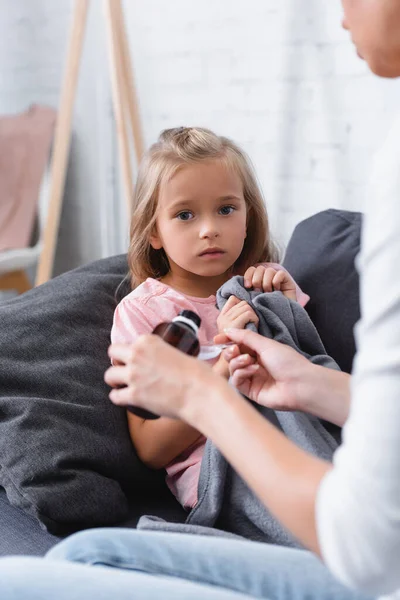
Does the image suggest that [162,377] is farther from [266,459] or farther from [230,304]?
[230,304]

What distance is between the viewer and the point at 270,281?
1438 mm

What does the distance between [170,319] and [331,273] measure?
366mm

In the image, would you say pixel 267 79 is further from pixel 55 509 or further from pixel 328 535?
pixel 328 535

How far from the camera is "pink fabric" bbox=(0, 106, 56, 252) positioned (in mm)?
3258

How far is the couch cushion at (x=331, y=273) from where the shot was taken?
1.51 metres

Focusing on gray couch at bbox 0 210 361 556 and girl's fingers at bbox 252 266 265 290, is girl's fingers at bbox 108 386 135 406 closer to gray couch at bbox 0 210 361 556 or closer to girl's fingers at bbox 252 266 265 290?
gray couch at bbox 0 210 361 556

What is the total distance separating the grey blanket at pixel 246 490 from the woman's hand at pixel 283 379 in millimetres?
168

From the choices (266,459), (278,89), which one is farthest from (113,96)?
(266,459)

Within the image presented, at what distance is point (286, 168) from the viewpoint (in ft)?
8.07

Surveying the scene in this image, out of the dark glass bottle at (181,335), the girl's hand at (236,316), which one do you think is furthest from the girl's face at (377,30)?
the girl's hand at (236,316)

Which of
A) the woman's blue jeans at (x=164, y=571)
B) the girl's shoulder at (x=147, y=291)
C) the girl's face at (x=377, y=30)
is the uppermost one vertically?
A: the girl's face at (x=377, y=30)

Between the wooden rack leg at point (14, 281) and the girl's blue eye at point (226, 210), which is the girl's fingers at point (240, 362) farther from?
the wooden rack leg at point (14, 281)

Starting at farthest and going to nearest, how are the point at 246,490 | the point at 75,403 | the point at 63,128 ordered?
the point at 63,128 < the point at 75,403 < the point at 246,490

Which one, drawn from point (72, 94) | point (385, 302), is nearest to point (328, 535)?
point (385, 302)
